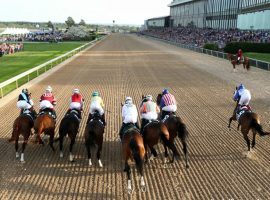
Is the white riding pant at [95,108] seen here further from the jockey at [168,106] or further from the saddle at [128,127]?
the jockey at [168,106]

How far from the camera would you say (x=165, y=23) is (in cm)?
12425

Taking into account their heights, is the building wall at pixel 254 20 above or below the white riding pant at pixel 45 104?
above

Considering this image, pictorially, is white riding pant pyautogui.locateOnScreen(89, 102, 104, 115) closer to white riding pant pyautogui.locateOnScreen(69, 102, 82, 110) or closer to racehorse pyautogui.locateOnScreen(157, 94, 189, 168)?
white riding pant pyautogui.locateOnScreen(69, 102, 82, 110)

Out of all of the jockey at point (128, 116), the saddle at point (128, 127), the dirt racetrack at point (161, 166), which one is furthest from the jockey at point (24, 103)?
the saddle at point (128, 127)

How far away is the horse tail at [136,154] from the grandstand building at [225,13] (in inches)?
1631

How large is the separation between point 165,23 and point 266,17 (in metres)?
80.5

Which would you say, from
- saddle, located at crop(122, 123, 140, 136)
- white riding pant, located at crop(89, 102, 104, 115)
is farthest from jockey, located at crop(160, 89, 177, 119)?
white riding pant, located at crop(89, 102, 104, 115)

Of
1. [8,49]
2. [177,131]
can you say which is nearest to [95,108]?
[177,131]

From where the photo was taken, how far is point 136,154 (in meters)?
7.09

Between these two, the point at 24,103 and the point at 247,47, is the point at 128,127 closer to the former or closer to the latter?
the point at 24,103

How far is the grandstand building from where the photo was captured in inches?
1864

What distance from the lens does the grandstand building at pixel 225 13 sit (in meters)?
47.3

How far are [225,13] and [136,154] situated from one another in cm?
5954

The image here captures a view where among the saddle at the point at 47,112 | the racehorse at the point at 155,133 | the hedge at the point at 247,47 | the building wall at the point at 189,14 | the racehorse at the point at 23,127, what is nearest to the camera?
the racehorse at the point at 155,133
